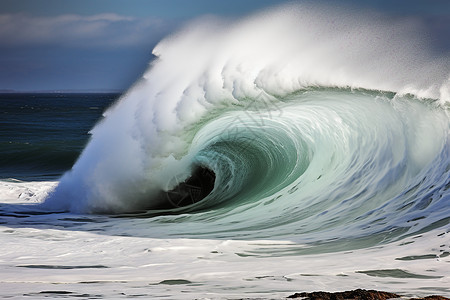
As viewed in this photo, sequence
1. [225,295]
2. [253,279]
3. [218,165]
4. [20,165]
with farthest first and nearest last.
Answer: [20,165] < [218,165] < [253,279] < [225,295]

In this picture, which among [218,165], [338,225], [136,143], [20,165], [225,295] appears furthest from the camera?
[20,165]

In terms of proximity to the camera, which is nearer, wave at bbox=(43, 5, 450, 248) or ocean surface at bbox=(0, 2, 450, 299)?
ocean surface at bbox=(0, 2, 450, 299)

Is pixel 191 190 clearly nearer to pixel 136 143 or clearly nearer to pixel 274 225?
pixel 136 143

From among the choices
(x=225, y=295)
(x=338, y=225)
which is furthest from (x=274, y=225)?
(x=225, y=295)

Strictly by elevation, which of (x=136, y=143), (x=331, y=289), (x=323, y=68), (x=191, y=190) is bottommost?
(x=331, y=289)
